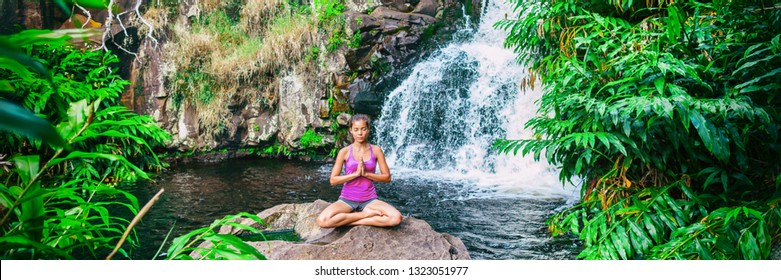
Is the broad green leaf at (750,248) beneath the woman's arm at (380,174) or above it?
beneath

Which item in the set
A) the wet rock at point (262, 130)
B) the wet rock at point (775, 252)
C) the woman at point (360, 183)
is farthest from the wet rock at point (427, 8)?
the wet rock at point (775, 252)

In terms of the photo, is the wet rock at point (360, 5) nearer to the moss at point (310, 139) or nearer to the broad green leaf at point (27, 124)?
the moss at point (310, 139)

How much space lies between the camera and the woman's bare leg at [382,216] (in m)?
2.60

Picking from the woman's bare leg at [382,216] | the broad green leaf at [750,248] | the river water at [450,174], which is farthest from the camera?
the river water at [450,174]

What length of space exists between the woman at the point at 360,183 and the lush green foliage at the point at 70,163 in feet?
3.12

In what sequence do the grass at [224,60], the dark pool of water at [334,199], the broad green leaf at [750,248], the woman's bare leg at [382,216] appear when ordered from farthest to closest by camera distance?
the grass at [224,60] < the dark pool of water at [334,199] < the woman's bare leg at [382,216] < the broad green leaf at [750,248]

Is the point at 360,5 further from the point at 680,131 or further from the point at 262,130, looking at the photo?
the point at 680,131

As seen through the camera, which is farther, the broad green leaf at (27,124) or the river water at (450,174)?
the river water at (450,174)

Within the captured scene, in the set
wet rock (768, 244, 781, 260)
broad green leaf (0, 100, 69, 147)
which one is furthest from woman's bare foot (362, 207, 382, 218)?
broad green leaf (0, 100, 69, 147)

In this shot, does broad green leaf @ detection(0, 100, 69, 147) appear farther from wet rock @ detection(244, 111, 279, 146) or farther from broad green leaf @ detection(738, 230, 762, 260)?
wet rock @ detection(244, 111, 279, 146)

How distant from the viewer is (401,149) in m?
6.79

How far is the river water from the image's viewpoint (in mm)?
3707

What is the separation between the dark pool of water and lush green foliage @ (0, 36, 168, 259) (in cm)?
35

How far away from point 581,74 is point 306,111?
5.30 meters
